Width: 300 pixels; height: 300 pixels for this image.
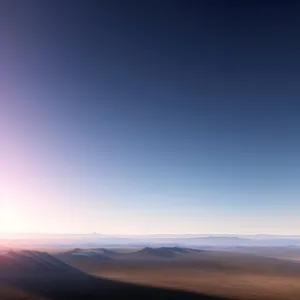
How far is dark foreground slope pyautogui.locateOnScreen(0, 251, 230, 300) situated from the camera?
52.8 metres

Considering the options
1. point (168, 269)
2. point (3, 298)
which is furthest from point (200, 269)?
point (3, 298)

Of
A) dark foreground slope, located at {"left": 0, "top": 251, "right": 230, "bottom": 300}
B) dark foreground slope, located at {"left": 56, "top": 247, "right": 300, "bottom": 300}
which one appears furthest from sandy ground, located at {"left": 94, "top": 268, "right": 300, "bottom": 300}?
dark foreground slope, located at {"left": 0, "top": 251, "right": 230, "bottom": 300}

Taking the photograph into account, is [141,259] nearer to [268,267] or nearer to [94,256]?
[94,256]

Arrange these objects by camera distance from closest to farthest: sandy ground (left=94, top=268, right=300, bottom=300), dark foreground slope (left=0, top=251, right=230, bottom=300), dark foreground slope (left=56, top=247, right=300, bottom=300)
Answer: dark foreground slope (left=0, top=251, right=230, bottom=300) < sandy ground (left=94, top=268, right=300, bottom=300) < dark foreground slope (left=56, top=247, right=300, bottom=300)

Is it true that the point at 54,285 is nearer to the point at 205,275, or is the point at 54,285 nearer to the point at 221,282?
the point at 221,282

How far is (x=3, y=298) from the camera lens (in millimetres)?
50156

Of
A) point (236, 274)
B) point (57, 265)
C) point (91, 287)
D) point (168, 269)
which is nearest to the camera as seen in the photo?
point (91, 287)

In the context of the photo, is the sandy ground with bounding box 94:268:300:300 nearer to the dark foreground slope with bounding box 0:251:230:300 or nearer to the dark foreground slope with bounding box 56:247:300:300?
the dark foreground slope with bounding box 56:247:300:300

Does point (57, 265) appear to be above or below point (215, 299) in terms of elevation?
above

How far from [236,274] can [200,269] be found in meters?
10.8

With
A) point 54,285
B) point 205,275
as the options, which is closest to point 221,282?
point 205,275

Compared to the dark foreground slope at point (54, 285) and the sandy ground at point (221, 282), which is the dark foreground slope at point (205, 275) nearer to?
the sandy ground at point (221, 282)

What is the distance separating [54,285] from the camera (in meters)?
60.5

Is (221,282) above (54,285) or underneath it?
above
